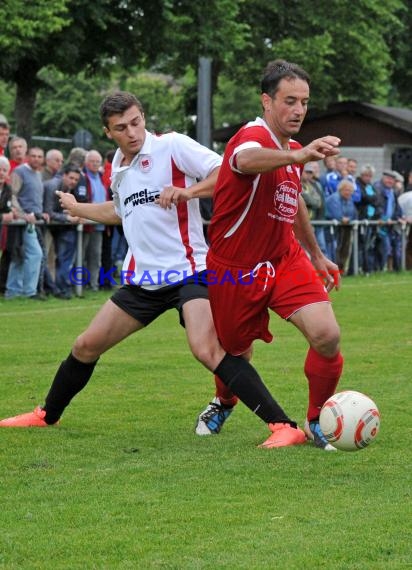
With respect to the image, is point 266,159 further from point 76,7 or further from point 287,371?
point 76,7

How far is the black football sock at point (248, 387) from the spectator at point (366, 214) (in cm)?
1620

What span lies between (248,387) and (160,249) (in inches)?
38.4

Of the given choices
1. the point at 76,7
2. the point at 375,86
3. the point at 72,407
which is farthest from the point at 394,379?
the point at 375,86

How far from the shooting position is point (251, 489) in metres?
6.11

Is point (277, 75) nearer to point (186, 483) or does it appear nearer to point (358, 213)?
point (186, 483)

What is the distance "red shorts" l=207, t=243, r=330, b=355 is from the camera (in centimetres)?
703

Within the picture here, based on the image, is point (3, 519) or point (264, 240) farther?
point (264, 240)

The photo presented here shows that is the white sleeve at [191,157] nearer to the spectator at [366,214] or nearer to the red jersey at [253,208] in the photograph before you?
the red jersey at [253,208]

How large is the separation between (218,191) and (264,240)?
0.37 metres

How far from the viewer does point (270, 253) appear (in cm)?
710

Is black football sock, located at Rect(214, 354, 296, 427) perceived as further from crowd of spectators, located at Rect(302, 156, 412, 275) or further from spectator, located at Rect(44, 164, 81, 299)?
crowd of spectators, located at Rect(302, 156, 412, 275)

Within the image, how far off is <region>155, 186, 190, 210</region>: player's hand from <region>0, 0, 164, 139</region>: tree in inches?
721

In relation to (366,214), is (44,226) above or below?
above

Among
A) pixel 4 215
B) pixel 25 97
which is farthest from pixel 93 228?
pixel 25 97
